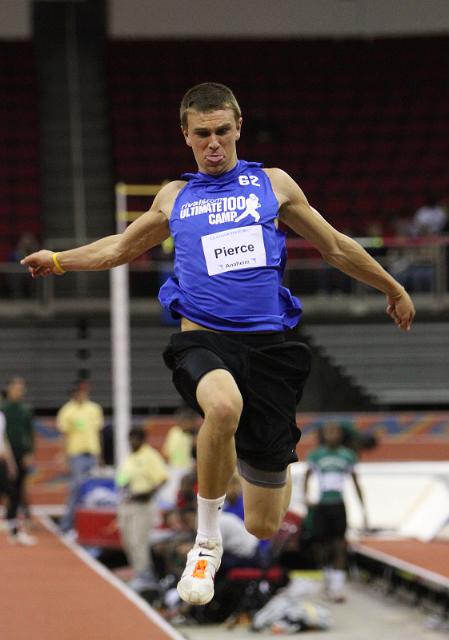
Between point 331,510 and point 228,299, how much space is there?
770cm

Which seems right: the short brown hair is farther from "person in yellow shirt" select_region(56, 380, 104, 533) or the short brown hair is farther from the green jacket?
"person in yellow shirt" select_region(56, 380, 104, 533)

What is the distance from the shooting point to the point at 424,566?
12023 mm

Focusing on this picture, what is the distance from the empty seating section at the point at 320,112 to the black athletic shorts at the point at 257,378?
17.6 m

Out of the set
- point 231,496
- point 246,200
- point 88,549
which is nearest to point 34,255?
point 246,200

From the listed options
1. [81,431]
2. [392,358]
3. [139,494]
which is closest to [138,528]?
[139,494]

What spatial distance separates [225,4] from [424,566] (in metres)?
15.0

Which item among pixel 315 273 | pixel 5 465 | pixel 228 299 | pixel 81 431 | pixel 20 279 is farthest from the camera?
pixel 20 279

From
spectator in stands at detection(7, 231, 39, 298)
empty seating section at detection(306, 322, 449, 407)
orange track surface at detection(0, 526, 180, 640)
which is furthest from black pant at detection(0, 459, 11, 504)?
empty seating section at detection(306, 322, 449, 407)

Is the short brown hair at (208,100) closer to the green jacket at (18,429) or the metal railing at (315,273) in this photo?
the green jacket at (18,429)

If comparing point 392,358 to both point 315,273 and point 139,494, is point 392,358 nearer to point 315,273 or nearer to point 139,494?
point 315,273

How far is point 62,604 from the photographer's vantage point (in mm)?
9609

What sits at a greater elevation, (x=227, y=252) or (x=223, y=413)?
(x=227, y=252)

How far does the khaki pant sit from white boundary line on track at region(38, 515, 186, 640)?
1.56ft

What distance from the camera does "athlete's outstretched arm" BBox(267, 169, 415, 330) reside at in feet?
18.6
